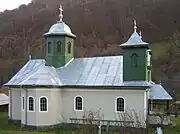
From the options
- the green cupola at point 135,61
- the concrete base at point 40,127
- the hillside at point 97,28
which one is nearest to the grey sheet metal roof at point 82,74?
the green cupola at point 135,61

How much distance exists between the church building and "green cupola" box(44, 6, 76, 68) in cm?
86

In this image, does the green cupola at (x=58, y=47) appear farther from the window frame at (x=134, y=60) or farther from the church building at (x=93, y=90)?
the window frame at (x=134, y=60)

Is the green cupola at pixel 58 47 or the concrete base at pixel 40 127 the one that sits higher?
the green cupola at pixel 58 47

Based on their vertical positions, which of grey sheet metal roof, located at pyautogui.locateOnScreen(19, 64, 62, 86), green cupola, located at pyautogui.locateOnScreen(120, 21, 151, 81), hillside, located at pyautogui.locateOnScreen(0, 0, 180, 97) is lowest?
grey sheet metal roof, located at pyautogui.locateOnScreen(19, 64, 62, 86)

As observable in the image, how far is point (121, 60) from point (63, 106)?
16.2 ft

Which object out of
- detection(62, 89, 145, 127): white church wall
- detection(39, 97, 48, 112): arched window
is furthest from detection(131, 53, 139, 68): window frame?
detection(39, 97, 48, 112): arched window

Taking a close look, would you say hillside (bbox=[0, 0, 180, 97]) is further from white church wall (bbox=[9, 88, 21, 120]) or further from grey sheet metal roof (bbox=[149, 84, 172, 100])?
white church wall (bbox=[9, 88, 21, 120])

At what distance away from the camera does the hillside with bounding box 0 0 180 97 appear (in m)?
50.3

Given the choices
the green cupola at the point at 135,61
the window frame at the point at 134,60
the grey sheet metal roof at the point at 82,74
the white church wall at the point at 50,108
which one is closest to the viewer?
the green cupola at the point at 135,61

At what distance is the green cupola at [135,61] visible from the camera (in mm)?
20031

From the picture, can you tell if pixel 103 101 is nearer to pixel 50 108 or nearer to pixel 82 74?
pixel 82 74

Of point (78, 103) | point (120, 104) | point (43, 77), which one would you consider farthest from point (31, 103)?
point (120, 104)

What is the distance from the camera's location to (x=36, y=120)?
66.8 ft

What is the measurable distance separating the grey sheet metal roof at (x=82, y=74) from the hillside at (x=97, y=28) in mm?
23238
